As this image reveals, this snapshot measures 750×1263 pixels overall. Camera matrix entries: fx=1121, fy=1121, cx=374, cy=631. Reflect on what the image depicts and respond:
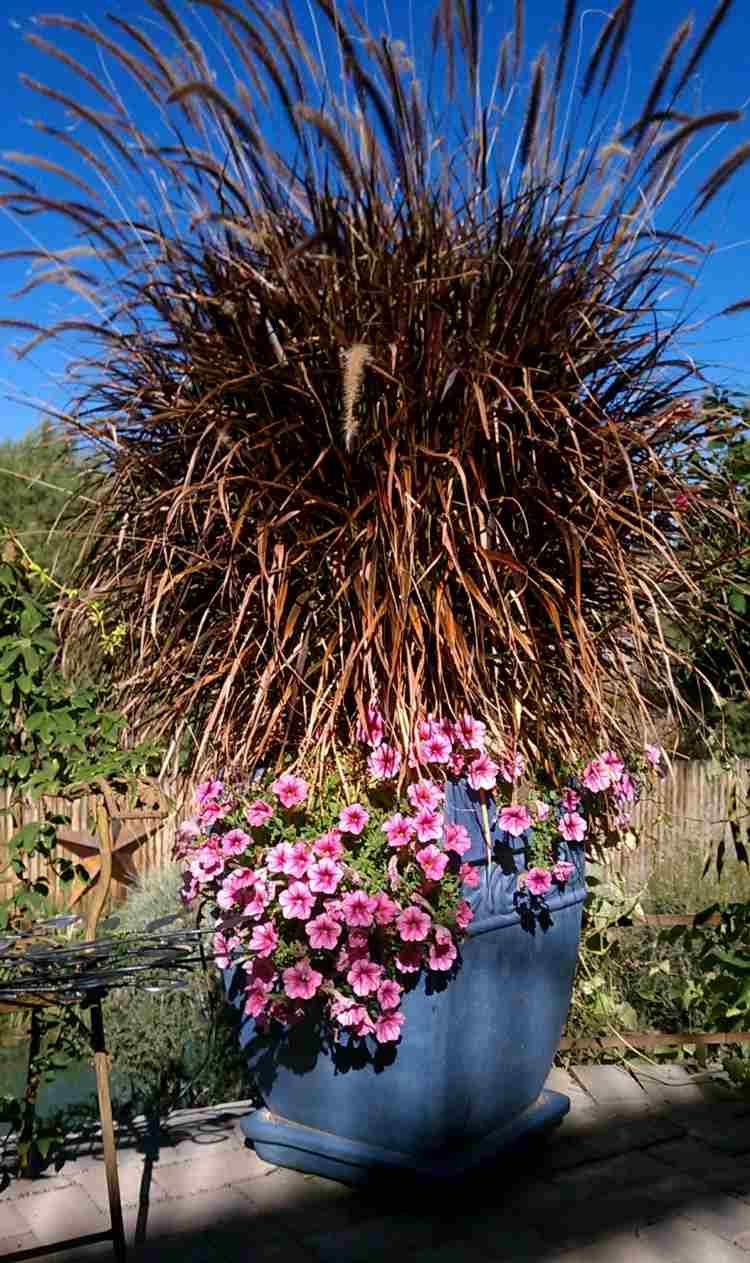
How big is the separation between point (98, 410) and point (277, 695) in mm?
807

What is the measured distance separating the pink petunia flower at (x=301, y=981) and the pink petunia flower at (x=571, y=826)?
1.90 ft

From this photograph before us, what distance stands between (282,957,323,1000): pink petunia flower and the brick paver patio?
1.42 ft

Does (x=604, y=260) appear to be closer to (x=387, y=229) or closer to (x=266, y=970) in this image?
(x=387, y=229)

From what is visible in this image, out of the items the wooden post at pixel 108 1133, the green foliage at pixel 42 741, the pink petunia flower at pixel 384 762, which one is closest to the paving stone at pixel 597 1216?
the wooden post at pixel 108 1133

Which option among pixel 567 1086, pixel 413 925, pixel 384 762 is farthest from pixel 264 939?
pixel 567 1086

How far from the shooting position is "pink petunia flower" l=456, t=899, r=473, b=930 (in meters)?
2.04

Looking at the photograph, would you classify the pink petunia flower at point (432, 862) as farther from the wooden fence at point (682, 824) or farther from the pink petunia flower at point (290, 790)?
the wooden fence at point (682, 824)

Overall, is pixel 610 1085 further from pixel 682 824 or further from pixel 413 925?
pixel 682 824

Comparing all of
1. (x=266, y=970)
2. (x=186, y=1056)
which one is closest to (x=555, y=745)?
(x=266, y=970)

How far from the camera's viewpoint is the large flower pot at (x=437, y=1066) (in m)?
2.08

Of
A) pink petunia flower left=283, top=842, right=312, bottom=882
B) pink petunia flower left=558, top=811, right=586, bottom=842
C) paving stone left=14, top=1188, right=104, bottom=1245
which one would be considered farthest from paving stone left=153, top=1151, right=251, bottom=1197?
pink petunia flower left=558, top=811, right=586, bottom=842

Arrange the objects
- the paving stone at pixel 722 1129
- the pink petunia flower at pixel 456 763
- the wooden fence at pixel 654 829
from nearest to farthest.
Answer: the pink petunia flower at pixel 456 763, the paving stone at pixel 722 1129, the wooden fence at pixel 654 829

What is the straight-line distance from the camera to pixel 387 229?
Answer: 7.09ft

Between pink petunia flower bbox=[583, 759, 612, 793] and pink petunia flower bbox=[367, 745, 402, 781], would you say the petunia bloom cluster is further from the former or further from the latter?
pink petunia flower bbox=[583, 759, 612, 793]
